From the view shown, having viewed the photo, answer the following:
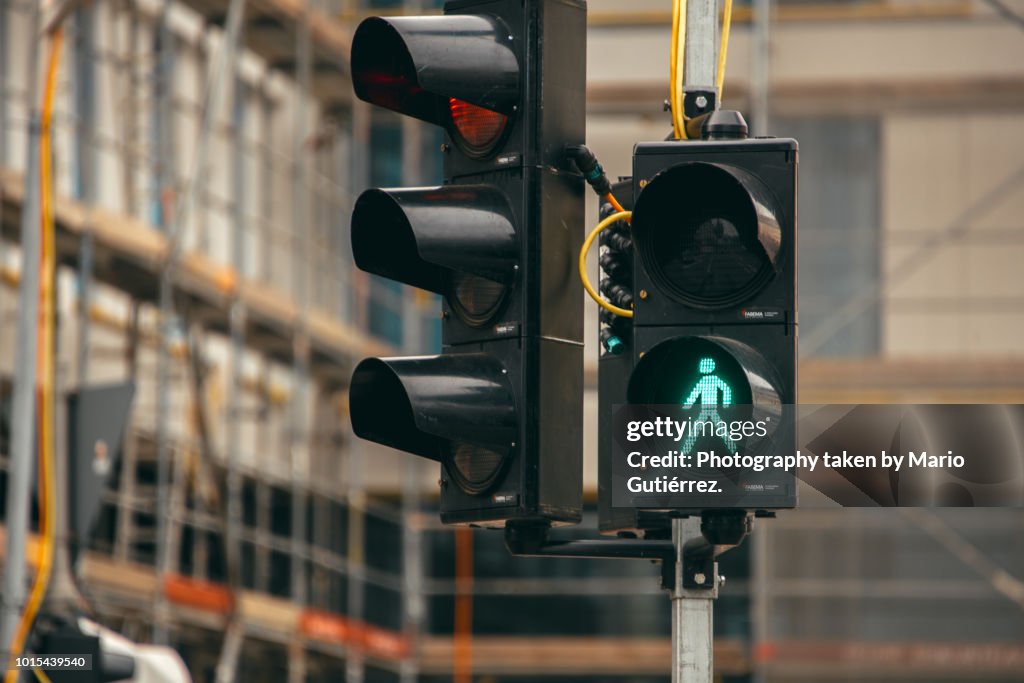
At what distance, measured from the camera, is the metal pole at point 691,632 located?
16.6 feet

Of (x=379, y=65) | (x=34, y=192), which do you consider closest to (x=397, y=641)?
(x=34, y=192)

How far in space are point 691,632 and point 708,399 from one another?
703 mm

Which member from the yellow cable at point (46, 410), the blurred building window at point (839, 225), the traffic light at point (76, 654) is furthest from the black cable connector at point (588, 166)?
the blurred building window at point (839, 225)

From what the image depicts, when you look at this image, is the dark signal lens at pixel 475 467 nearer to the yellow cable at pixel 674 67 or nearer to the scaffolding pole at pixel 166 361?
the yellow cable at pixel 674 67

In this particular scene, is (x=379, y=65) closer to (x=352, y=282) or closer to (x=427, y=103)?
(x=427, y=103)

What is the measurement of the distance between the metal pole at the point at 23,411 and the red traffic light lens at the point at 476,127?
412cm

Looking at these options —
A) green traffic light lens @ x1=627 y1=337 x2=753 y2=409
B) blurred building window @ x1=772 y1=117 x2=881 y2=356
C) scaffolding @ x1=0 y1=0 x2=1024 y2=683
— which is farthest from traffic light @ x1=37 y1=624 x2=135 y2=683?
blurred building window @ x1=772 y1=117 x2=881 y2=356

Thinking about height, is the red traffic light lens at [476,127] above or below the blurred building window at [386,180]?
below

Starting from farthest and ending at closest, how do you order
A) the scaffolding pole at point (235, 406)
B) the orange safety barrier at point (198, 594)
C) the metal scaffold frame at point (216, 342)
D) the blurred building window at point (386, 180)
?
the blurred building window at point (386, 180) < the scaffolding pole at point (235, 406) < the orange safety barrier at point (198, 594) < the metal scaffold frame at point (216, 342)

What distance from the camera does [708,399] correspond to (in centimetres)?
466

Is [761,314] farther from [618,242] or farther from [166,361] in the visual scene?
[166,361]

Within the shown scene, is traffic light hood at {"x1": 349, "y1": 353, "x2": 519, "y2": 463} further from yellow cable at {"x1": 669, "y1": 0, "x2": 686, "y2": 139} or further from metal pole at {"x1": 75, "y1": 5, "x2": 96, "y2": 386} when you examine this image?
metal pole at {"x1": 75, "y1": 5, "x2": 96, "y2": 386}

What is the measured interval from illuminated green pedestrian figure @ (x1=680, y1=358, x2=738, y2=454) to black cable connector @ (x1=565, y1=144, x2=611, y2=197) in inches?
27.5

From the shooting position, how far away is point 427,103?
5.56m
